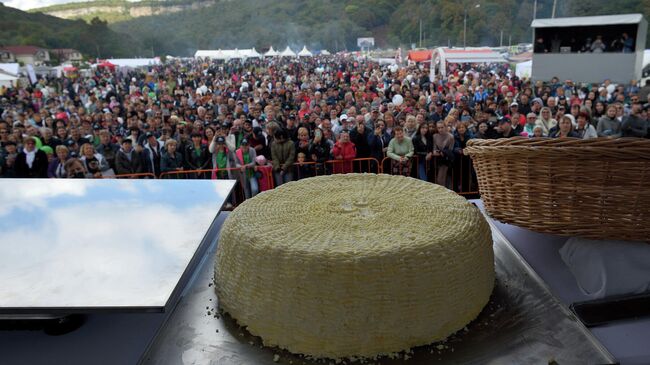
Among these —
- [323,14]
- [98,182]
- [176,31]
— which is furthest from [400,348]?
[176,31]

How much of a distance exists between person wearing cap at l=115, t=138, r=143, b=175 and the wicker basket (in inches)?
242

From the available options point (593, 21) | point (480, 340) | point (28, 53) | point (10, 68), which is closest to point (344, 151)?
point (480, 340)

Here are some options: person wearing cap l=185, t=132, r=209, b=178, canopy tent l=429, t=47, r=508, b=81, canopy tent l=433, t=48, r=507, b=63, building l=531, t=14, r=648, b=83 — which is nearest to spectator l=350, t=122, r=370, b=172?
person wearing cap l=185, t=132, r=209, b=178

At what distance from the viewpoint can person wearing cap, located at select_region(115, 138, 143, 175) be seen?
7.48 meters

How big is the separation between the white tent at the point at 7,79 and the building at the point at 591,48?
82.1ft

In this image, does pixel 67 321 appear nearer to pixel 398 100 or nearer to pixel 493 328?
pixel 493 328

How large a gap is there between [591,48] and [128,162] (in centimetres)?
2252

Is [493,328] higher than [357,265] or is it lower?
lower

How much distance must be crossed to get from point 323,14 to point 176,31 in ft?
112

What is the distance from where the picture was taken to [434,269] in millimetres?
2209

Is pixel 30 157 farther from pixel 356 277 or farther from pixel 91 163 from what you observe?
pixel 356 277

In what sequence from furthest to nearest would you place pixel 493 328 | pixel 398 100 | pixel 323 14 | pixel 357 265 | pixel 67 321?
pixel 323 14
pixel 398 100
pixel 67 321
pixel 493 328
pixel 357 265

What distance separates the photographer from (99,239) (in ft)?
8.81

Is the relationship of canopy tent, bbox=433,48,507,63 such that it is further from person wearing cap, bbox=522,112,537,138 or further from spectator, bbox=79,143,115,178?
spectator, bbox=79,143,115,178
